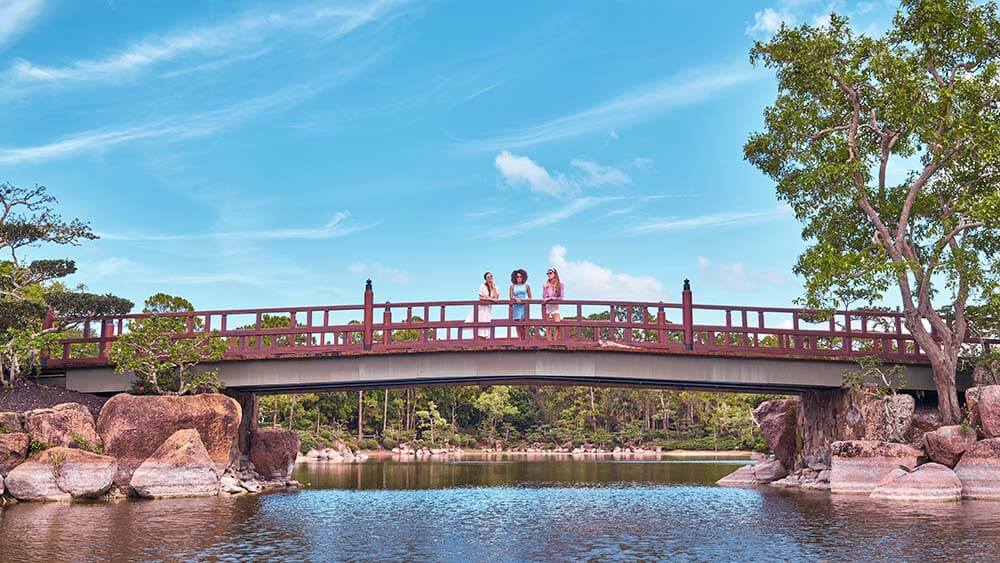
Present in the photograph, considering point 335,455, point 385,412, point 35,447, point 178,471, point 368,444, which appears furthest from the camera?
point 385,412

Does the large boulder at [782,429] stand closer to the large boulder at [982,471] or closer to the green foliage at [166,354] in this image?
the large boulder at [982,471]

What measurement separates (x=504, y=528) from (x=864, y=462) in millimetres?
14818

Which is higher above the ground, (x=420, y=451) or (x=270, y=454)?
(x=270, y=454)

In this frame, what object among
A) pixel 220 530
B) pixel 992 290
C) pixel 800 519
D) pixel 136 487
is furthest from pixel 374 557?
pixel 992 290

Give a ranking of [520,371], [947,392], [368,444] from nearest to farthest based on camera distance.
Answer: [947,392]
[520,371]
[368,444]

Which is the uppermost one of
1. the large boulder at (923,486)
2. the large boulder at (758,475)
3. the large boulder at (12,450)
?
the large boulder at (12,450)

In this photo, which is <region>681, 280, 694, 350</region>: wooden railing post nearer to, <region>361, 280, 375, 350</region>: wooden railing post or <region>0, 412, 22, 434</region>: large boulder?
<region>361, 280, 375, 350</region>: wooden railing post

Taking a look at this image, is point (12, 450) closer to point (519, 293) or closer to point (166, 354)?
point (166, 354)

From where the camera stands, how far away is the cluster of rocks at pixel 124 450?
2709 centimetres

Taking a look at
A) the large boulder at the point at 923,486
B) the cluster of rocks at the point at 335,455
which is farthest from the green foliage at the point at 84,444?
the cluster of rocks at the point at 335,455

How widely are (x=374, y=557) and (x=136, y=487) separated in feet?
48.7

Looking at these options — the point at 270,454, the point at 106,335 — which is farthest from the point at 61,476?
the point at 270,454

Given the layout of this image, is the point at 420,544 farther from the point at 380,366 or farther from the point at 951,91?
the point at 951,91

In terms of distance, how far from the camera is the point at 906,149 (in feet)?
108
